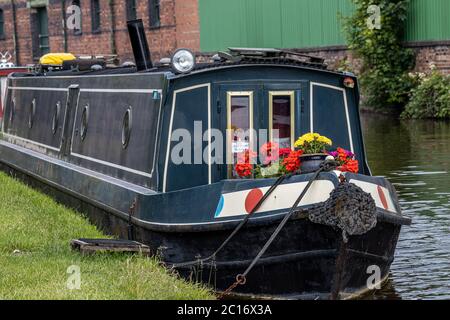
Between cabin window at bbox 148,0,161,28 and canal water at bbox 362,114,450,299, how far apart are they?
12.4 meters

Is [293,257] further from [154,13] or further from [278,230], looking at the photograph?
[154,13]

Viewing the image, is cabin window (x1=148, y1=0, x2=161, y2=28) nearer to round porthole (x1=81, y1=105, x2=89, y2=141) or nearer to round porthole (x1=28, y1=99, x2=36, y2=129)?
round porthole (x1=28, y1=99, x2=36, y2=129)

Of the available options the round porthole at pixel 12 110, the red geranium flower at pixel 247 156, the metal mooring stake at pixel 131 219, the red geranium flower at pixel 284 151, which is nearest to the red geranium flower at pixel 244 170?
the red geranium flower at pixel 247 156

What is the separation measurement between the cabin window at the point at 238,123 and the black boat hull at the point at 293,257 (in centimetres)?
109

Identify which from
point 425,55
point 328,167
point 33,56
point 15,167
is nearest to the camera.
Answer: point 328,167

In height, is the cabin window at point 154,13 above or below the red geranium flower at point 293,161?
above

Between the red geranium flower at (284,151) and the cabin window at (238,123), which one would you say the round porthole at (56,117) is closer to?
the cabin window at (238,123)

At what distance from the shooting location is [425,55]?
30.1 meters

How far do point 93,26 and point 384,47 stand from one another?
1592cm

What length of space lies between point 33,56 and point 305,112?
36.7 metres

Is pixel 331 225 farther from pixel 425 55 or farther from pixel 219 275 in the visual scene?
pixel 425 55

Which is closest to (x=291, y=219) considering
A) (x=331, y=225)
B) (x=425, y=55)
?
(x=331, y=225)

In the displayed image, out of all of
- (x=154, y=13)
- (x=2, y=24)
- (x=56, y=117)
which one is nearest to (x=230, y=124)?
(x=56, y=117)

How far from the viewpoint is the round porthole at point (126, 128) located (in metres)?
13.1
